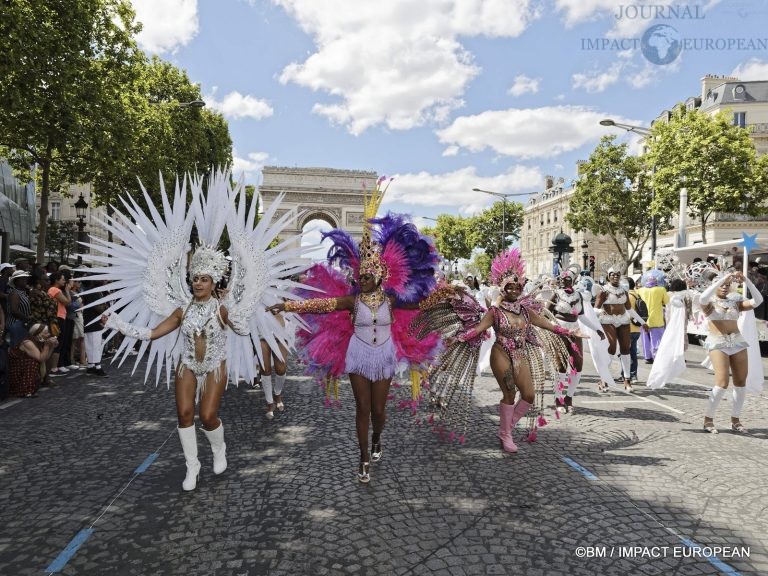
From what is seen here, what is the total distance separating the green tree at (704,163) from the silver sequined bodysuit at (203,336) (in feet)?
82.0

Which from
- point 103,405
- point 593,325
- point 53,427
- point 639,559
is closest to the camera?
point 639,559

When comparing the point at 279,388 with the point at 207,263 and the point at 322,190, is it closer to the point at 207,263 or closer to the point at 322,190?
the point at 207,263

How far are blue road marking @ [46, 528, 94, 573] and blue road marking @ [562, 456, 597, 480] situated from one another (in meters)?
3.99

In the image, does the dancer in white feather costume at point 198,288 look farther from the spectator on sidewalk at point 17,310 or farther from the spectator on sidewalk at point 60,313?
the spectator on sidewalk at point 60,313

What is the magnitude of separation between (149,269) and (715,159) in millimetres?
28245

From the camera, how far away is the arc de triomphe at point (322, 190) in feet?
216

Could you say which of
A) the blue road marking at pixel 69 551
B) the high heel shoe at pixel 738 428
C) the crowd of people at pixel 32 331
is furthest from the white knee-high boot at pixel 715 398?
the crowd of people at pixel 32 331

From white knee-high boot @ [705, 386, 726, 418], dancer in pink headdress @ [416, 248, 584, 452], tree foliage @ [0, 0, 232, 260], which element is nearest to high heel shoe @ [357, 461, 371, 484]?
dancer in pink headdress @ [416, 248, 584, 452]

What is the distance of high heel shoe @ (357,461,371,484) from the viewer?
4.71 metres

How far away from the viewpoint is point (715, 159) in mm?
26031

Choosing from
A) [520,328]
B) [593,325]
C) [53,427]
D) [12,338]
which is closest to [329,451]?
[520,328]

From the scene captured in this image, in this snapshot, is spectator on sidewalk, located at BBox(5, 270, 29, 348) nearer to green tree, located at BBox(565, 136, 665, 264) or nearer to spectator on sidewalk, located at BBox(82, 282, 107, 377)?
spectator on sidewalk, located at BBox(82, 282, 107, 377)

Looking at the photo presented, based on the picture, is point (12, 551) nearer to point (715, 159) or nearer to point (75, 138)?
point (75, 138)

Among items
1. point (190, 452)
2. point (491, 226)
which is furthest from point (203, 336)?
point (491, 226)
